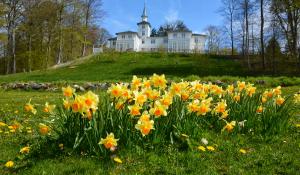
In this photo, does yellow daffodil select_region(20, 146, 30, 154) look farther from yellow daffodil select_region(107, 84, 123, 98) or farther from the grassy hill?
the grassy hill

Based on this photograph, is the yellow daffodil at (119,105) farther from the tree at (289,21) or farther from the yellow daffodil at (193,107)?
the tree at (289,21)

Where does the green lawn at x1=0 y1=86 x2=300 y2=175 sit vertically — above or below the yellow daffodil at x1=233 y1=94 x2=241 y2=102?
below

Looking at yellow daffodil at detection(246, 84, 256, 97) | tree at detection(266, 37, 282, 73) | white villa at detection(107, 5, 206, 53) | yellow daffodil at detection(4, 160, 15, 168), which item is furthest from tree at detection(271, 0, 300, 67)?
white villa at detection(107, 5, 206, 53)

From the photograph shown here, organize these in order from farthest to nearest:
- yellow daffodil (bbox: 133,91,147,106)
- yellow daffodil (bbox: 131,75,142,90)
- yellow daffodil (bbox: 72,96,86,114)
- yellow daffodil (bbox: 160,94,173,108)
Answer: yellow daffodil (bbox: 131,75,142,90) → yellow daffodil (bbox: 160,94,173,108) → yellow daffodil (bbox: 133,91,147,106) → yellow daffodil (bbox: 72,96,86,114)

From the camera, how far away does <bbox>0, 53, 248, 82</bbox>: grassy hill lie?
113ft

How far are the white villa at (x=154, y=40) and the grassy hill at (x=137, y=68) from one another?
3458cm

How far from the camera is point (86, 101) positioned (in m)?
4.21

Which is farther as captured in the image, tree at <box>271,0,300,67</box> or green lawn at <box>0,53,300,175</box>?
tree at <box>271,0,300,67</box>

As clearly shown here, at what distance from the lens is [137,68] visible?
132 feet

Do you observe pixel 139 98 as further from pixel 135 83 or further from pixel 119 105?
pixel 135 83

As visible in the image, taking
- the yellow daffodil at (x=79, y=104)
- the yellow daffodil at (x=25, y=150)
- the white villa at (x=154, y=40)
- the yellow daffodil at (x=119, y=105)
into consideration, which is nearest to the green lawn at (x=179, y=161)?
the yellow daffodil at (x=25, y=150)

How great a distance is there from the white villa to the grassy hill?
3458cm

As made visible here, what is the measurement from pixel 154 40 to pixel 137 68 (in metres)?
56.3

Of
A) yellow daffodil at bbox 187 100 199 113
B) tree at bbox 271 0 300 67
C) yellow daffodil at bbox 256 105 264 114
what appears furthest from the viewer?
tree at bbox 271 0 300 67
